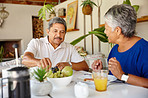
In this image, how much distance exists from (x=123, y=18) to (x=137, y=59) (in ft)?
1.26

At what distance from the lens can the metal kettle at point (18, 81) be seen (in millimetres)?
782

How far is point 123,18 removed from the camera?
144cm

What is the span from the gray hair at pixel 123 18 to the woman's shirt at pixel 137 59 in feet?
0.48

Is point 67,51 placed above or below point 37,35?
below

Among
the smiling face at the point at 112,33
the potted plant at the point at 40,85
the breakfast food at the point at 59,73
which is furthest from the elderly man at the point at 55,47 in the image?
the potted plant at the point at 40,85

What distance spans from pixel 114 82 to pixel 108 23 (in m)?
0.56

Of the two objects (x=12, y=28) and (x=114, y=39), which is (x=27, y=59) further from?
(x=12, y=28)

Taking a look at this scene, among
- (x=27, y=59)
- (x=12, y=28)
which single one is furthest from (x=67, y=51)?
(x=12, y=28)

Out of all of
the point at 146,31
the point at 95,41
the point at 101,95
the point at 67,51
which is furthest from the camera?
the point at 95,41

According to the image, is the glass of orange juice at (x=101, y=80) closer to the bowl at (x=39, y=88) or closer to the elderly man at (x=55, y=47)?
the bowl at (x=39, y=88)

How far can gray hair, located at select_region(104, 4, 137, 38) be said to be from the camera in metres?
1.43

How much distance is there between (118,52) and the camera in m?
1.65

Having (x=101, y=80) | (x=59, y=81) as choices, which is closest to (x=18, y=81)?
(x=59, y=81)

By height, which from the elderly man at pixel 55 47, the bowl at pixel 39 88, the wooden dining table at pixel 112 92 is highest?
the elderly man at pixel 55 47
